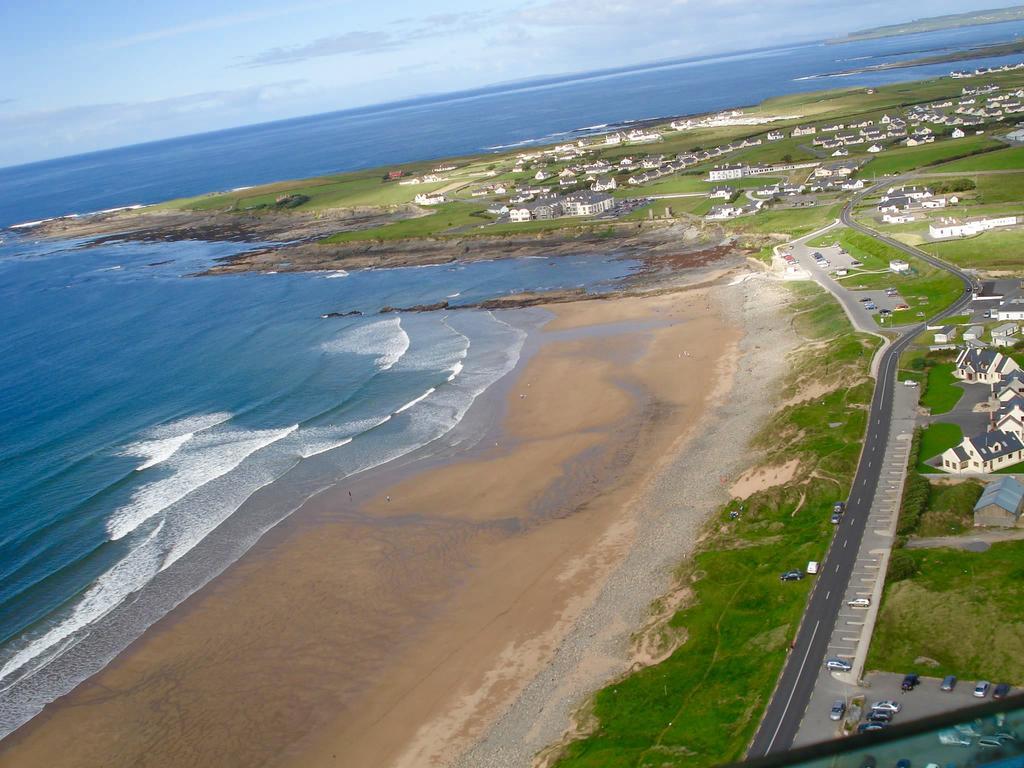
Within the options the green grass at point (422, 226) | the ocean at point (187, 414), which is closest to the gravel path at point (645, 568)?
the ocean at point (187, 414)

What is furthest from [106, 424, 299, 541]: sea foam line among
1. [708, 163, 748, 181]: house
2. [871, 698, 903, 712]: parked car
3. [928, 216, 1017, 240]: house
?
[708, 163, 748, 181]: house

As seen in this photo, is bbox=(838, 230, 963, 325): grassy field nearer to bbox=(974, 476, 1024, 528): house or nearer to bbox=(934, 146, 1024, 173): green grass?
bbox=(974, 476, 1024, 528): house

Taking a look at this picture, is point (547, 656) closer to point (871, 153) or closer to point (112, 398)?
point (112, 398)

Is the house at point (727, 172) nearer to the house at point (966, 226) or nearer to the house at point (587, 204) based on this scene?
the house at point (587, 204)

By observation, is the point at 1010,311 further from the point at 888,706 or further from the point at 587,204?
the point at 587,204

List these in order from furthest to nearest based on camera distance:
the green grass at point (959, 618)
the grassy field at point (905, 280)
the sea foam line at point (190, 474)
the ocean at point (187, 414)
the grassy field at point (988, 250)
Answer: the grassy field at point (988, 250) → the grassy field at point (905, 280) → the sea foam line at point (190, 474) → the ocean at point (187, 414) → the green grass at point (959, 618)
